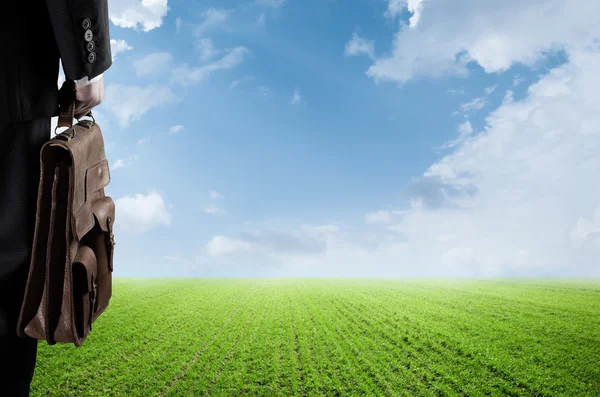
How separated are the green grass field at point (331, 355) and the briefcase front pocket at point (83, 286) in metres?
8.03

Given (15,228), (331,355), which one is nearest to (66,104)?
(15,228)

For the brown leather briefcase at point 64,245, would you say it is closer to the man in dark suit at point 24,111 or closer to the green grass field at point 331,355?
the man in dark suit at point 24,111

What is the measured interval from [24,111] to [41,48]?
0.27 meters

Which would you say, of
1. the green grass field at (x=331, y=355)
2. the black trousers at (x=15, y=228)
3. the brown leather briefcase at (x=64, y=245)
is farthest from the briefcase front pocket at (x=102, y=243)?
the green grass field at (x=331, y=355)

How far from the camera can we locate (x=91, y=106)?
6.40 feet

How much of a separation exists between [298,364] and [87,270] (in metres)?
10.7

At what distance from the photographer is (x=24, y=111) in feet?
5.08

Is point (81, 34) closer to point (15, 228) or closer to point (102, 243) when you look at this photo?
point (15, 228)

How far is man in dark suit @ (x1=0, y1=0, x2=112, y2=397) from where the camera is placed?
5.07 ft

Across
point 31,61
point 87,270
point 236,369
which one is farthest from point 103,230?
point 236,369

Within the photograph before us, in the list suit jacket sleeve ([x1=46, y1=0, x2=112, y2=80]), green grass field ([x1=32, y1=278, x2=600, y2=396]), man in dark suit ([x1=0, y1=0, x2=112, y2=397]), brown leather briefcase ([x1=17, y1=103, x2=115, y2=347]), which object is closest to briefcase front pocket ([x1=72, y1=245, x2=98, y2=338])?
brown leather briefcase ([x1=17, y1=103, x2=115, y2=347])

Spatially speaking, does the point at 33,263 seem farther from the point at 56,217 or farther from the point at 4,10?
the point at 4,10

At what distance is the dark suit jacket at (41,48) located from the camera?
1540 millimetres

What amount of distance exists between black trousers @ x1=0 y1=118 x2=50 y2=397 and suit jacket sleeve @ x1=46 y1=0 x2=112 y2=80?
10.3 inches
